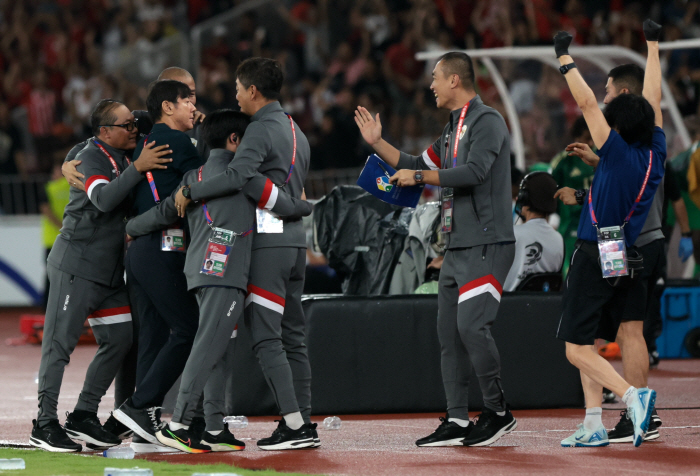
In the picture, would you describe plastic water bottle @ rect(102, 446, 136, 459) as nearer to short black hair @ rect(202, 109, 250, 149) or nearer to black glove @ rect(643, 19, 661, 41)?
short black hair @ rect(202, 109, 250, 149)

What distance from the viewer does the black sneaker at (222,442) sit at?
5727 millimetres

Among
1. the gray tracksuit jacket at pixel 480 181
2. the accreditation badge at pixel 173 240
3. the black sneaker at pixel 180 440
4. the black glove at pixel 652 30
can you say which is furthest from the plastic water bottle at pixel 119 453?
the black glove at pixel 652 30

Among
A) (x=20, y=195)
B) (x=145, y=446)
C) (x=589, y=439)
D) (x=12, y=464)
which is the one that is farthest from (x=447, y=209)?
(x=20, y=195)

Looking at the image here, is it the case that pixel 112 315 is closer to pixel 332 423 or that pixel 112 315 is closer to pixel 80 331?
pixel 80 331

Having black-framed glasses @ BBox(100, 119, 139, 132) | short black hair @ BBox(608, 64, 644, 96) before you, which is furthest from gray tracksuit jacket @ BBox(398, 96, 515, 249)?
black-framed glasses @ BBox(100, 119, 139, 132)

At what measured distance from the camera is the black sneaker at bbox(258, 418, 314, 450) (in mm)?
5762

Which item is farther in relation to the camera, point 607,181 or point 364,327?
point 364,327

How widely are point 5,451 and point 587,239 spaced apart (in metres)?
3.26

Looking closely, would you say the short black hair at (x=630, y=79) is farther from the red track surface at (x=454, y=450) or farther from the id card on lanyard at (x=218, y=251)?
the id card on lanyard at (x=218, y=251)

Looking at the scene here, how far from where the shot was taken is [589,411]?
18.9 feet

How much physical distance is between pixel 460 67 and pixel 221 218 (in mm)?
1589

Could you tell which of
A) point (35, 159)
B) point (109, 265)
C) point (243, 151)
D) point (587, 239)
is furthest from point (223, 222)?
point (35, 159)

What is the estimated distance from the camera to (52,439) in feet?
19.1

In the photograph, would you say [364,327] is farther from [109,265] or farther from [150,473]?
[150,473]
